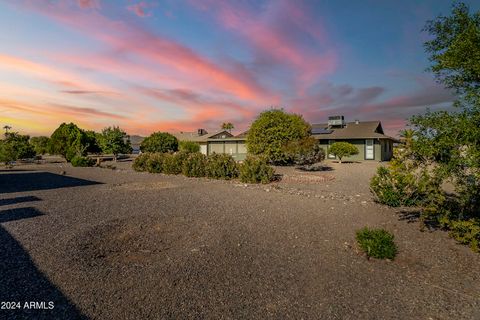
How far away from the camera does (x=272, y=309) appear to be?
4.20 metres

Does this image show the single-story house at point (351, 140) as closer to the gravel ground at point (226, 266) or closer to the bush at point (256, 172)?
the bush at point (256, 172)

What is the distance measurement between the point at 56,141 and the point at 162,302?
147ft

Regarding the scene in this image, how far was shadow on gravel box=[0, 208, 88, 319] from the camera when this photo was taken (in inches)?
158

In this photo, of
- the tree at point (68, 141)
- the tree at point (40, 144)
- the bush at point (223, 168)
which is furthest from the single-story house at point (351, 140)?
the tree at point (40, 144)

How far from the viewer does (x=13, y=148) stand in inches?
1345

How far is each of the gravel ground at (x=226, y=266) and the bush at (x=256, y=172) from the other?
6.57m

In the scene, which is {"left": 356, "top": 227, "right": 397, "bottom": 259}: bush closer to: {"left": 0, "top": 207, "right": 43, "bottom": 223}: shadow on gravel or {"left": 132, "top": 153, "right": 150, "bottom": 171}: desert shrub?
{"left": 0, "top": 207, "right": 43, "bottom": 223}: shadow on gravel

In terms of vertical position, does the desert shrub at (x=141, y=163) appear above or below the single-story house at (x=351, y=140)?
below

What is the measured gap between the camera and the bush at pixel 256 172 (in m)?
17.2

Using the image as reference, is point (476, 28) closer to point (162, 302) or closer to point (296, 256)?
point (296, 256)

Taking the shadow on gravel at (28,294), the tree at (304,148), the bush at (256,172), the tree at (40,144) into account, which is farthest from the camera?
the tree at (40,144)

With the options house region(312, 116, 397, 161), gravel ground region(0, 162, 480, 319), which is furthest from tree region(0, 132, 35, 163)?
house region(312, 116, 397, 161)

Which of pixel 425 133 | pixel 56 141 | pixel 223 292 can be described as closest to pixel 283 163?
pixel 425 133

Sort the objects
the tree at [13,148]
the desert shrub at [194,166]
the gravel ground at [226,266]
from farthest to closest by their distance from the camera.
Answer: the tree at [13,148] → the desert shrub at [194,166] → the gravel ground at [226,266]
